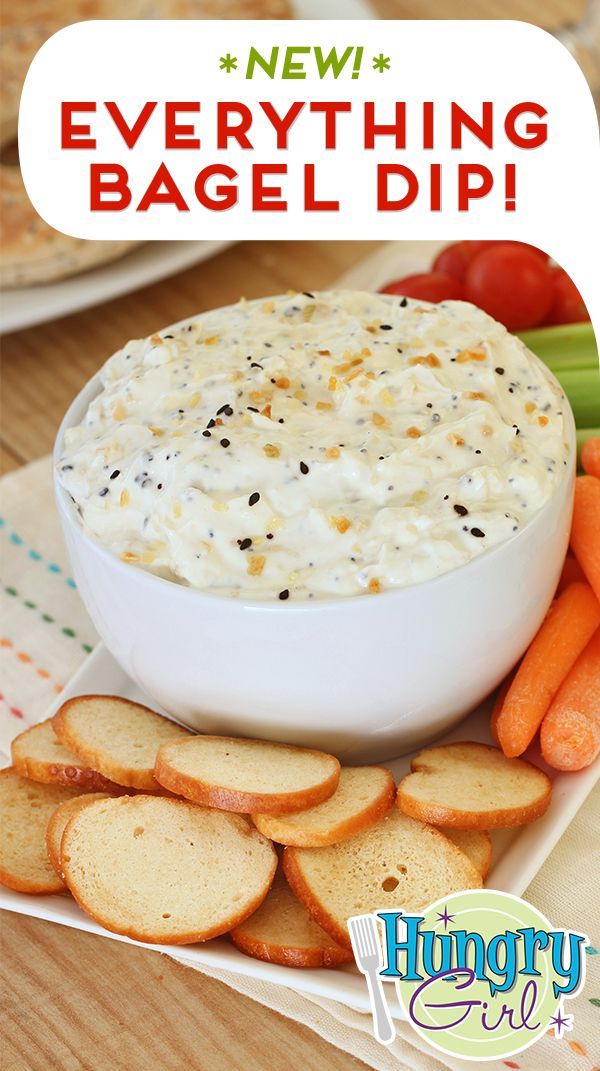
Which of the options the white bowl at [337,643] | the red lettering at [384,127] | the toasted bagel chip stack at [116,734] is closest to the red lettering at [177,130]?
the red lettering at [384,127]

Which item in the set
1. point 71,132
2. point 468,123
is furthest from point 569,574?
point 71,132

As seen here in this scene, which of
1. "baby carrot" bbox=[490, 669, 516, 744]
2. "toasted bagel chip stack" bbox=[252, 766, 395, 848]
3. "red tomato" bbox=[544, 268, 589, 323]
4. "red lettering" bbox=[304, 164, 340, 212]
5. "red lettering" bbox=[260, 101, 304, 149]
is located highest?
"red lettering" bbox=[260, 101, 304, 149]

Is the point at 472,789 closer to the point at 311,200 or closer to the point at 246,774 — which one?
the point at 246,774

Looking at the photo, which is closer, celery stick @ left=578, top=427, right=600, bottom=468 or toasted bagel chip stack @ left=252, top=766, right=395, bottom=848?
toasted bagel chip stack @ left=252, top=766, right=395, bottom=848

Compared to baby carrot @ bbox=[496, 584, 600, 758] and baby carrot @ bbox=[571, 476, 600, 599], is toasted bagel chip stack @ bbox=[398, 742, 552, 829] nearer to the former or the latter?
baby carrot @ bbox=[496, 584, 600, 758]

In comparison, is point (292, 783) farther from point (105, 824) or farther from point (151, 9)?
point (151, 9)

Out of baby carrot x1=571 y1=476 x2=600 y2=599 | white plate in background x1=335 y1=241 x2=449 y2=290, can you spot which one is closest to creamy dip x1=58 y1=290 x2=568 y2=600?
baby carrot x1=571 y1=476 x2=600 y2=599
